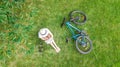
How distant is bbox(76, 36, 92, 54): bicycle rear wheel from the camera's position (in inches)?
363

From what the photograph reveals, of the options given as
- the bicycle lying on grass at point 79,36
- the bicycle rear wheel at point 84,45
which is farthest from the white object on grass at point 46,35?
the bicycle rear wheel at point 84,45

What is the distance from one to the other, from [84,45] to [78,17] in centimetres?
89

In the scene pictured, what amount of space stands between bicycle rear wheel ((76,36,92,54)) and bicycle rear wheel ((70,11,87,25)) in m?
0.53

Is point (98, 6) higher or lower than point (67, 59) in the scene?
higher

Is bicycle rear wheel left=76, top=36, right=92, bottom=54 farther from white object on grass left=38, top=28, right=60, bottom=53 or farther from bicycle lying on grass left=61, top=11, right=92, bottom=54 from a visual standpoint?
white object on grass left=38, top=28, right=60, bottom=53

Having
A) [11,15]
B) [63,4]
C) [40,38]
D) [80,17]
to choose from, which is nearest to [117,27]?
[80,17]

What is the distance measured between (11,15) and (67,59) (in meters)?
2.77

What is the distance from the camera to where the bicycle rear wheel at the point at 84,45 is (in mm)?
9227

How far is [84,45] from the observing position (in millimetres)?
9266

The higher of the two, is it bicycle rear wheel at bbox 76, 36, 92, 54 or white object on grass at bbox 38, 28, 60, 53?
white object on grass at bbox 38, 28, 60, 53

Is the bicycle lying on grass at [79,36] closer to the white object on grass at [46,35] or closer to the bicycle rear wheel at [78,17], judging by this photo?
the bicycle rear wheel at [78,17]

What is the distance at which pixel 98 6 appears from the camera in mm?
9828

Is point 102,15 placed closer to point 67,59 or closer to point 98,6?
point 98,6

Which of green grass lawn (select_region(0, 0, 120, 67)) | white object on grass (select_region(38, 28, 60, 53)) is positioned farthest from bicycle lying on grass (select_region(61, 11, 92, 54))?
white object on grass (select_region(38, 28, 60, 53))
